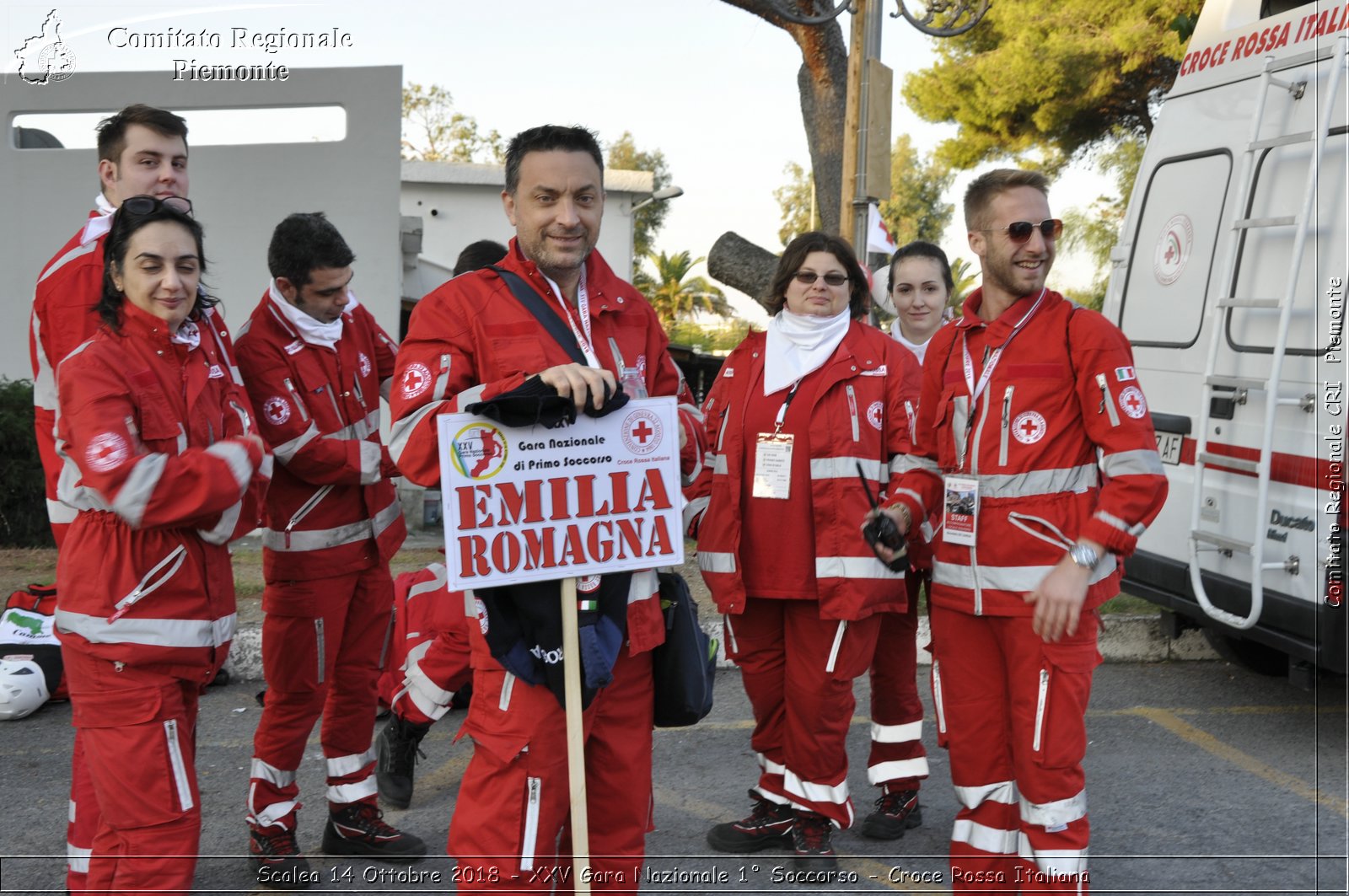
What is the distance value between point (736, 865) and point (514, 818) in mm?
1744

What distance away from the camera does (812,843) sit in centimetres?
435

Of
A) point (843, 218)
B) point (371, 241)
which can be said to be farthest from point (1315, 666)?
point (371, 241)

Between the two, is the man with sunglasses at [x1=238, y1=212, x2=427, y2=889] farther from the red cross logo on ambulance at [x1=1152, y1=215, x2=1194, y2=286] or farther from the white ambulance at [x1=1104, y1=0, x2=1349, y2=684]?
the red cross logo on ambulance at [x1=1152, y1=215, x2=1194, y2=286]

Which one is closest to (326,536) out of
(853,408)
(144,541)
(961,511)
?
(144,541)

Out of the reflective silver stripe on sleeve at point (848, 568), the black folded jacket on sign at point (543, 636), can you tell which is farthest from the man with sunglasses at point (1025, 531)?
the black folded jacket on sign at point (543, 636)

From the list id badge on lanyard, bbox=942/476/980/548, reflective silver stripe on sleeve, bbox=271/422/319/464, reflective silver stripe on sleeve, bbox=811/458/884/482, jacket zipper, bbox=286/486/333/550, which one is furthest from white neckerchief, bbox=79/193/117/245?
id badge on lanyard, bbox=942/476/980/548

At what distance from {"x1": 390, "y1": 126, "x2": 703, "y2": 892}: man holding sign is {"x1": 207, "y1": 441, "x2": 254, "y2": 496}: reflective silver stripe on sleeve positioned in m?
0.56

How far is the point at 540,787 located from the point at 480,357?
1103 millimetres

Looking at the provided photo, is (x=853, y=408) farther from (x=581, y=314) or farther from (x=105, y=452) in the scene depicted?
(x=105, y=452)

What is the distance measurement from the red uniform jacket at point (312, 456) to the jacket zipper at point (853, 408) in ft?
5.69

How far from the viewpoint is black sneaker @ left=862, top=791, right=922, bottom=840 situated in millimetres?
4699

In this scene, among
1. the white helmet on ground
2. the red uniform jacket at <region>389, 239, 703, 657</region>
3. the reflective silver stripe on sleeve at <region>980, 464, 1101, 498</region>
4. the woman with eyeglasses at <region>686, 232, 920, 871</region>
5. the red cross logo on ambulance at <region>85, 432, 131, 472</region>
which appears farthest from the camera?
the white helmet on ground

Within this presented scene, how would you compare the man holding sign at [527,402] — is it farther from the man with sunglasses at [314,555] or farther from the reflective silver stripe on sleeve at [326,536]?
the reflective silver stripe on sleeve at [326,536]

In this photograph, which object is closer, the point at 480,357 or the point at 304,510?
the point at 480,357
